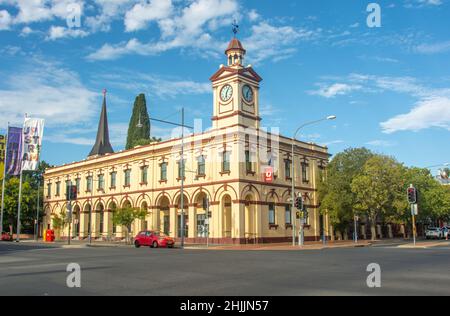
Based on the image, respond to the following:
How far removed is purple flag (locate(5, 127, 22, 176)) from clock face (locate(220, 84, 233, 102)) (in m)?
27.5

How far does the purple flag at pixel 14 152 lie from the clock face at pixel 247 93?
97.5 ft

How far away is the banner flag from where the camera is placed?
54594mm

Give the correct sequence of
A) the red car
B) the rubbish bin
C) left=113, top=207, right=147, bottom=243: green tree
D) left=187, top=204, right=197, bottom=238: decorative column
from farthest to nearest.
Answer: the rubbish bin
left=113, top=207, right=147, bottom=243: green tree
left=187, top=204, right=197, bottom=238: decorative column
the red car

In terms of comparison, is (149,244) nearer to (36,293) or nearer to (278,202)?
(278,202)

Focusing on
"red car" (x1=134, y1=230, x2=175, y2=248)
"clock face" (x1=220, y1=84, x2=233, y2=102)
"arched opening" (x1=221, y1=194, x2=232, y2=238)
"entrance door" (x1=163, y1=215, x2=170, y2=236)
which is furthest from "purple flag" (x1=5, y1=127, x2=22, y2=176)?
"arched opening" (x1=221, y1=194, x2=232, y2=238)

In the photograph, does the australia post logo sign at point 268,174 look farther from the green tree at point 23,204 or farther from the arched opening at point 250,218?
the green tree at point 23,204

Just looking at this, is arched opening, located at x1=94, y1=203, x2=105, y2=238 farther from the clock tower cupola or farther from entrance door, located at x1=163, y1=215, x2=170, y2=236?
the clock tower cupola

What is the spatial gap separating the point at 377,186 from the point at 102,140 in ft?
138

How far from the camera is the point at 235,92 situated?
42.5 meters

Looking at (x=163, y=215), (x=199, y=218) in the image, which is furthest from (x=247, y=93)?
(x=163, y=215)

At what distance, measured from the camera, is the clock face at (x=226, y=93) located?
43.1 metres

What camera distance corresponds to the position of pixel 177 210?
4703 centimetres
